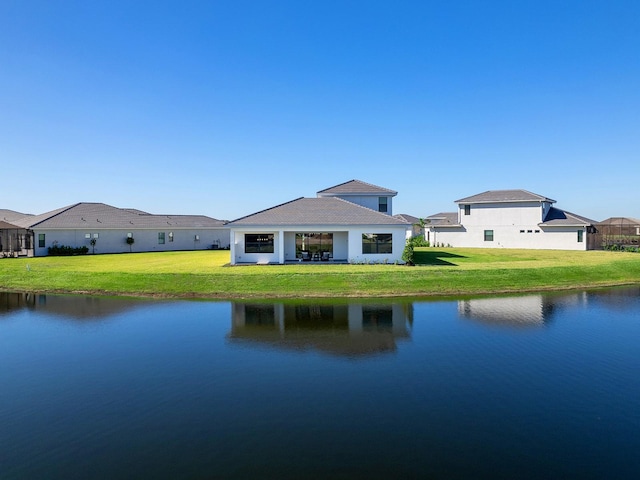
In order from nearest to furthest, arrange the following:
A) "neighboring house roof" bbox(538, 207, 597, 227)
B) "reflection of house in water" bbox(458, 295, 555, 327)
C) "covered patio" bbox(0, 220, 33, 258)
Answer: "reflection of house in water" bbox(458, 295, 555, 327) → "covered patio" bbox(0, 220, 33, 258) → "neighboring house roof" bbox(538, 207, 597, 227)

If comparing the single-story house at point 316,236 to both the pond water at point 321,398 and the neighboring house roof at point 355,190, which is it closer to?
the neighboring house roof at point 355,190

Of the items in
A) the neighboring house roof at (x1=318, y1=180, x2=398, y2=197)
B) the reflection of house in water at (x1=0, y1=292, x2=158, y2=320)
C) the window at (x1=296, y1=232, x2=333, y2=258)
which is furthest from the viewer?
the neighboring house roof at (x1=318, y1=180, x2=398, y2=197)

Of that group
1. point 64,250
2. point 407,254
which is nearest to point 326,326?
point 407,254

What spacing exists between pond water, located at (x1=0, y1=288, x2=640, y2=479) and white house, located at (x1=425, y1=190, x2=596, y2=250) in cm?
3391

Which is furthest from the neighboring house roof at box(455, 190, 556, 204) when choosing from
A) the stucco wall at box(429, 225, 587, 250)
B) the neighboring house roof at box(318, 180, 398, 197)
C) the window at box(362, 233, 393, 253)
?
the window at box(362, 233, 393, 253)

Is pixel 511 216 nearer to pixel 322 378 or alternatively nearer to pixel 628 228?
pixel 628 228

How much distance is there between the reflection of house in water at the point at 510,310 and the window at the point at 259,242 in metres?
15.8

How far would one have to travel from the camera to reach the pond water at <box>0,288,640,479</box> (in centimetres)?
748

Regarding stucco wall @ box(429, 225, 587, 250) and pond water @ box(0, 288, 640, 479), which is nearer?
pond water @ box(0, 288, 640, 479)

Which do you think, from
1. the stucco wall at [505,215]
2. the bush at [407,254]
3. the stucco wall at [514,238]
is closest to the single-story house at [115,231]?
the bush at [407,254]

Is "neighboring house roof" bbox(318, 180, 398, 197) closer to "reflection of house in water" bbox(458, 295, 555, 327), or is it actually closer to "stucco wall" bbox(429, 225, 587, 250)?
"reflection of house in water" bbox(458, 295, 555, 327)

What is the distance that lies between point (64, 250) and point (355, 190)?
100 ft

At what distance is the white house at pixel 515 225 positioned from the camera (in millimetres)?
48031

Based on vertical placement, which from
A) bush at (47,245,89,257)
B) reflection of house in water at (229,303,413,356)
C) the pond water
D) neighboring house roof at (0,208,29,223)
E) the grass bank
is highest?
neighboring house roof at (0,208,29,223)
